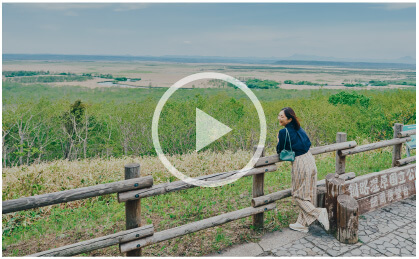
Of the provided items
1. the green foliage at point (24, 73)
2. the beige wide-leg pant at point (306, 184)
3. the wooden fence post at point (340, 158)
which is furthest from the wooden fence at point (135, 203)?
the green foliage at point (24, 73)

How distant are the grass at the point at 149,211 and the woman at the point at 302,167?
1.79ft

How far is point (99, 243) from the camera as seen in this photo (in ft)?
11.7

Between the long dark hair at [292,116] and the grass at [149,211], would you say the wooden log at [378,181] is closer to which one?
the grass at [149,211]

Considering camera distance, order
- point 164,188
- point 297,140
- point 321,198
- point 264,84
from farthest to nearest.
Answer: point 264,84 < point 321,198 < point 297,140 < point 164,188

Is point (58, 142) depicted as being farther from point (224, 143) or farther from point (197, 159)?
point (197, 159)

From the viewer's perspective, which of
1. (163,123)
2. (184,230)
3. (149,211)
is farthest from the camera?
(163,123)

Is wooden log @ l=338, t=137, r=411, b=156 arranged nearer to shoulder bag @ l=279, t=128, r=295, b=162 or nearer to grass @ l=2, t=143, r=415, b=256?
grass @ l=2, t=143, r=415, b=256

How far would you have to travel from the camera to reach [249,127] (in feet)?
75.9

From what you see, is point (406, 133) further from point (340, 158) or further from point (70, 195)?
point (70, 195)

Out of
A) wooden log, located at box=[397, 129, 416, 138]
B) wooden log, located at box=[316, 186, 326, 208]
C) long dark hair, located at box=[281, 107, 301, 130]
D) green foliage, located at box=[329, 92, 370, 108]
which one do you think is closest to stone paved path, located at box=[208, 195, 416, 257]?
wooden log, located at box=[316, 186, 326, 208]

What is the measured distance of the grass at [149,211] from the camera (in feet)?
14.8

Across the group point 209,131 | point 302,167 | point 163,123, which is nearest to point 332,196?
point 302,167

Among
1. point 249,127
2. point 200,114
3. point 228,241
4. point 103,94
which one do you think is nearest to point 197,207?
point 228,241

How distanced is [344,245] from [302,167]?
1.07m
